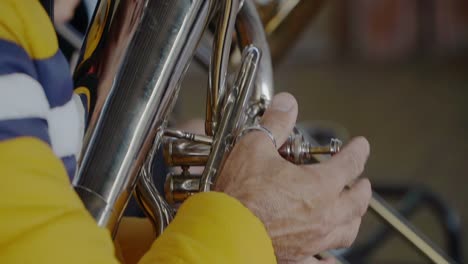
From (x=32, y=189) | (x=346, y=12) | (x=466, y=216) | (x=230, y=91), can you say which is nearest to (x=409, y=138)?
(x=466, y=216)

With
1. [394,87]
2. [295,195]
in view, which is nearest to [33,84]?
[295,195]

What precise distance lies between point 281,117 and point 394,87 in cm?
337

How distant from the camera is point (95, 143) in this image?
0.65 metres

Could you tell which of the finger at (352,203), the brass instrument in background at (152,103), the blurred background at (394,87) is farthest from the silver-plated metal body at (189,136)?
the blurred background at (394,87)

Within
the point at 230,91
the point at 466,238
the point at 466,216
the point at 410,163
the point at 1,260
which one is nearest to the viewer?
the point at 1,260

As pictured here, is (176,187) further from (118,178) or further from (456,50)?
(456,50)

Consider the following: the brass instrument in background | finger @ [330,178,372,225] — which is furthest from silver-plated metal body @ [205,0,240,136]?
finger @ [330,178,372,225]

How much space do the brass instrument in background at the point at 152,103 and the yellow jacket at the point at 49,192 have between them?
4cm

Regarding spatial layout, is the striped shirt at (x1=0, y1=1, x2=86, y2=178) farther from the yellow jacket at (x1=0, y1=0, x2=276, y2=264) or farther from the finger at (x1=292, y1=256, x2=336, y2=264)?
the finger at (x1=292, y1=256, x2=336, y2=264)

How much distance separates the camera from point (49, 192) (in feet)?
1.75

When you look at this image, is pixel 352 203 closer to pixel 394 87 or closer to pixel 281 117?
pixel 281 117

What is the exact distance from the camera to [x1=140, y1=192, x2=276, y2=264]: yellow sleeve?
1.96 feet

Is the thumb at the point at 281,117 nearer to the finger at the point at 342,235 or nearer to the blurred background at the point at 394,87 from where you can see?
the finger at the point at 342,235

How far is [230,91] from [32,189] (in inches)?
9.9
